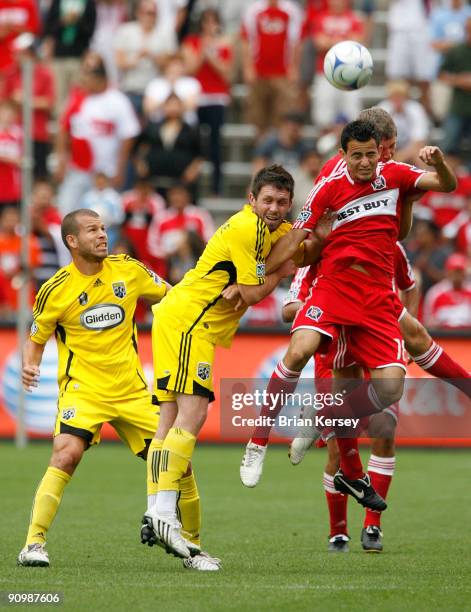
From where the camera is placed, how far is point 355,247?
895cm

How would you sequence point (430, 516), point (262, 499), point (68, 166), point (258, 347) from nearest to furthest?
point (430, 516) < point (262, 499) < point (258, 347) < point (68, 166)

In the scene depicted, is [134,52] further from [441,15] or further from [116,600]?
[116,600]

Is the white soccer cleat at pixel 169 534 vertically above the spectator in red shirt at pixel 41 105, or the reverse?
the spectator in red shirt at pixel 41 105

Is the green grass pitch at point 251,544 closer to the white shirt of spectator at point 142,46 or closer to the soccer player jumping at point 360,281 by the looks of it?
the soccer player jumping at point 360,281

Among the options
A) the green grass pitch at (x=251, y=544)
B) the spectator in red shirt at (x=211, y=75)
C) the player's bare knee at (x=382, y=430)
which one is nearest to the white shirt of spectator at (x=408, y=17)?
the spectator in red shirt at (x=211, y=75)

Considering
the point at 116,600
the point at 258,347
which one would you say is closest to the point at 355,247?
the point at 116,600

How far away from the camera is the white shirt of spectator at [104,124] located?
64.2 ft

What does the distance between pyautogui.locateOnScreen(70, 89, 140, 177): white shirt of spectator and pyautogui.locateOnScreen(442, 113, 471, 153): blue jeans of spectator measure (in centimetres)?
452

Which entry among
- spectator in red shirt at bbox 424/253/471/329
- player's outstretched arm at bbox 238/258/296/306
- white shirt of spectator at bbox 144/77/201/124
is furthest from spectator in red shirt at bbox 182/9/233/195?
player's outstretched arm at bbox 238/258/296/306

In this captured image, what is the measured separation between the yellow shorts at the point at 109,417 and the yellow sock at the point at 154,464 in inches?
14.0

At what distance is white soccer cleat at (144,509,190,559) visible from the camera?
26.6 feet

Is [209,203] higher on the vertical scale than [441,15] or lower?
lower

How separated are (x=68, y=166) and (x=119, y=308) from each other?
11242 mm

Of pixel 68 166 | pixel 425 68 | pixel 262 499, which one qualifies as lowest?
pixel 262 499
